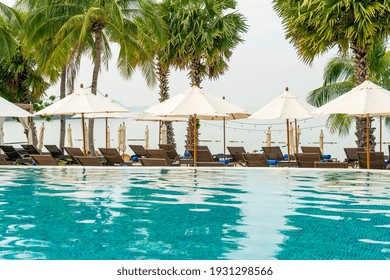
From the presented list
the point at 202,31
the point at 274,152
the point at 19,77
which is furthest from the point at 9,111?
the point at 19,77

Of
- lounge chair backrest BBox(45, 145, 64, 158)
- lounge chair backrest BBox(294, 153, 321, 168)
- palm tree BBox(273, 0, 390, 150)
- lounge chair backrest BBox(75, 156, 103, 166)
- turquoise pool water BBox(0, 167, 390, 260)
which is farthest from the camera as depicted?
lounge chair backrest BBox(45, 145, 64, 158)

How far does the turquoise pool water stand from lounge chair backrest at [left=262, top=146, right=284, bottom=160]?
15.4ft

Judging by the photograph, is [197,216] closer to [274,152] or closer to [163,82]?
[274,152]

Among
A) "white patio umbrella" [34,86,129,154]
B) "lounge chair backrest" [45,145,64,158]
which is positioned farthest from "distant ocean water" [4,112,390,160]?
"white patio umbrella" [34,86,129,154]

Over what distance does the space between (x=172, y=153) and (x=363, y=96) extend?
7.07m

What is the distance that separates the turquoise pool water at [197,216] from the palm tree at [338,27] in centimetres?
522

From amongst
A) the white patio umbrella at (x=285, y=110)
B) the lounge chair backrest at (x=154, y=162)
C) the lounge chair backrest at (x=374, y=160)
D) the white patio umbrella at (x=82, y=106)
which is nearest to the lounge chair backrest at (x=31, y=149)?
the white patio umbrella at (x=82, y=106)

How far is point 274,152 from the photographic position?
16531 mm

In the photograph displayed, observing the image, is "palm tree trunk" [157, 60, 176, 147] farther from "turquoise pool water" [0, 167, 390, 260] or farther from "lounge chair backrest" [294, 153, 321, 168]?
"turquoise pool water" [0, 167, 390, 260]

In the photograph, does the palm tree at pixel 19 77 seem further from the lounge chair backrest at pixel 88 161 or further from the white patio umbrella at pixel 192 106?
the white patio umbrella at pixel 192 106

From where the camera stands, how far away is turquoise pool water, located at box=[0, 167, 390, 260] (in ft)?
18.4

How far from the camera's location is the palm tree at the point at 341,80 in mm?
21406
